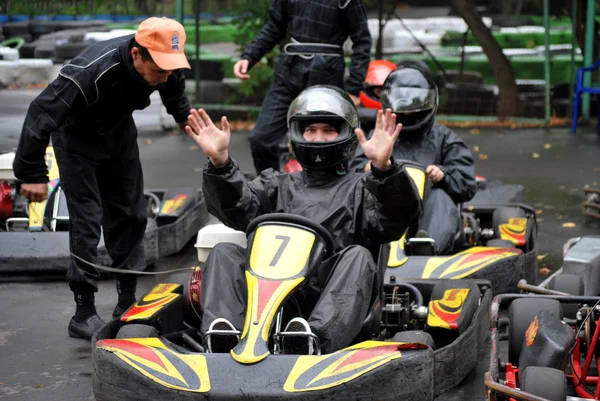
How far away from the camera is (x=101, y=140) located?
17.2ft

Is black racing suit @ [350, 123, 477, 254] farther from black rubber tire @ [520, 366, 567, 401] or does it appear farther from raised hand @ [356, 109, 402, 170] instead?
black rubber tire @ [520, 366, 567, 401]

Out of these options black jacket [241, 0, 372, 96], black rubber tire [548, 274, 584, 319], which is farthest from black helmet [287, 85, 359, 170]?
black jacket [241, 0, 372, 96]

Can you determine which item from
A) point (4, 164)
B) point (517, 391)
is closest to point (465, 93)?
point (4, 164)

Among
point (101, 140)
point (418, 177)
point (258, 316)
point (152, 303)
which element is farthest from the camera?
point (418, 177)

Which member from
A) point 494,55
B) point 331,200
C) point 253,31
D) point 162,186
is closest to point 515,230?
point 331,200

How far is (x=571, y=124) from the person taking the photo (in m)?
12.3

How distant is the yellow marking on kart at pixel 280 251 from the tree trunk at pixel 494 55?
8.43 meters

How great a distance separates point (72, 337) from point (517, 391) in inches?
99.3

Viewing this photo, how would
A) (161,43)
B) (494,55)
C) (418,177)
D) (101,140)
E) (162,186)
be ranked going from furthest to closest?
(494,55) < (162,186) < (418,177) < (101,140) < (161,43)

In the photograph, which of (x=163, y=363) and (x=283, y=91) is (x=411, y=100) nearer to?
(x=283, y=91)

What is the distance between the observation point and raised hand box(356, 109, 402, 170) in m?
4.26

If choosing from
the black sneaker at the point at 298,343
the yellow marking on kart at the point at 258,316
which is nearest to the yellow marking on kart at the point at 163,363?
the yellow marking on kart at the point at 258,316

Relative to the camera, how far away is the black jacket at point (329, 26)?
7465 millimetres

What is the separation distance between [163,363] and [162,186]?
5.61 m
